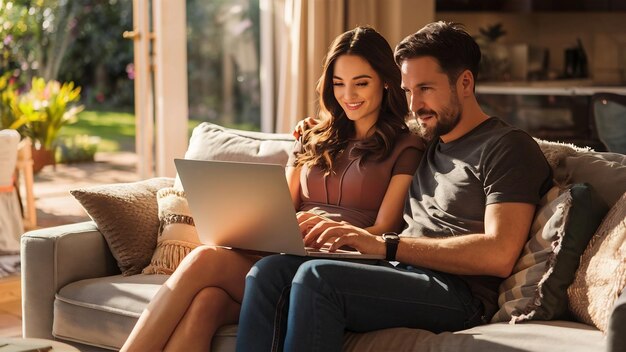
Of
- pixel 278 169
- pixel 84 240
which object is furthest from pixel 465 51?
pixel 84 240

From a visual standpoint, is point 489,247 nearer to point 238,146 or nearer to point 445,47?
point 445,47

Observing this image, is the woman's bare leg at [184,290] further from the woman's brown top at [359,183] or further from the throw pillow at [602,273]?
the throw pillow at [602,273]

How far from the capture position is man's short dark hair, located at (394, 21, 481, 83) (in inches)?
99.1

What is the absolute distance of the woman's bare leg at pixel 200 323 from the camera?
2416 mm

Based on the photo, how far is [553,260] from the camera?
89.5 inches

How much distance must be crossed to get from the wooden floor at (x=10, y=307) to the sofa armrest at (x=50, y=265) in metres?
0.89

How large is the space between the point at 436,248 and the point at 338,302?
0.99 ft

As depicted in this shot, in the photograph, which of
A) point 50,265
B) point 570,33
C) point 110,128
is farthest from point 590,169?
point 110,128

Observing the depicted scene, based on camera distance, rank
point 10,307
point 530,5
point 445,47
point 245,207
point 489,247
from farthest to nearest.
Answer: point 530,5
point 10,307
point 445,47
point 245,207
point 489,247

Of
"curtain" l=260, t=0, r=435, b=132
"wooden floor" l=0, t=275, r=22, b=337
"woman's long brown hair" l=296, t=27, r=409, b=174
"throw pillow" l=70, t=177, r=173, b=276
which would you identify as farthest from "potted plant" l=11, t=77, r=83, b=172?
"woman's long brown hair" l=296, t=27, r=409, b=174

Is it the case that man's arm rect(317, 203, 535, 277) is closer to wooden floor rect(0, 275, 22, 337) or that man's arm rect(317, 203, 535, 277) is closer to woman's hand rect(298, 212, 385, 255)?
woman's hand rect(298, 212, 385, 255)

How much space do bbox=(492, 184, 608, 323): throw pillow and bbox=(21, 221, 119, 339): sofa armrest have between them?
1335 mm

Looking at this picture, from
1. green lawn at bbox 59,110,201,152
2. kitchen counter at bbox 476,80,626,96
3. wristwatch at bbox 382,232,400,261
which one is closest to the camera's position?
wristwatch at bbox 382,232,400,261

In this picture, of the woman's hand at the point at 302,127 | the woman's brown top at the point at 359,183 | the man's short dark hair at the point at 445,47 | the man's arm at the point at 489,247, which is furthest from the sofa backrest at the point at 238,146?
the man's arm at the point at 489,247
